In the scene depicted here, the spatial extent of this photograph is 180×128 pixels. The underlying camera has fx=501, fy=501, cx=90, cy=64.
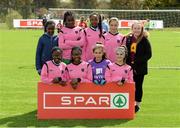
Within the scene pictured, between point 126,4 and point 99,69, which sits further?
point 126,4

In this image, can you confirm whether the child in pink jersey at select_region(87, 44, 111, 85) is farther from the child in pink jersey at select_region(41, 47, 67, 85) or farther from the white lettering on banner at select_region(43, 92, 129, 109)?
the child in pink jersey at select_region(41, 47, 67, 85)

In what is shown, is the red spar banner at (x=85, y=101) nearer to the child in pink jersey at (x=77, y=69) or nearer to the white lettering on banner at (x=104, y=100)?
the white lettering on banner at (x=104, y=100)

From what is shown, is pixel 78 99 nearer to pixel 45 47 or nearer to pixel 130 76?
pixel 130 76

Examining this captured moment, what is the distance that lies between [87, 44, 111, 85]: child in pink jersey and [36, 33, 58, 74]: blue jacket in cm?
97

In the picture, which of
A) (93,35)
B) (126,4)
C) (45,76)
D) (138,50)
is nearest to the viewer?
(45,76)

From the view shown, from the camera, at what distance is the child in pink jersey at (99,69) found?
30.0ft

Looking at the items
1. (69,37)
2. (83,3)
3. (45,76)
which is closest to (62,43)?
(69,37)

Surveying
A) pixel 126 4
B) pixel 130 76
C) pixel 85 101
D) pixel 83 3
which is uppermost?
pixel 83 3

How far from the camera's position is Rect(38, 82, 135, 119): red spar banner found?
903 cm

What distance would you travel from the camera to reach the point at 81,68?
30.1ft

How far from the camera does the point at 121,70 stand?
9180mm

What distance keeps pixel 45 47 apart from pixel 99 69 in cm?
124

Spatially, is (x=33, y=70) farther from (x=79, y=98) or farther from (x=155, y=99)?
(x=79, y=98)

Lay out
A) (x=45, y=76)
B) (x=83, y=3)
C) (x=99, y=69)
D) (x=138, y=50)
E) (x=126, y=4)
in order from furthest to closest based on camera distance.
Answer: (x=83, y=3) → (x=126, y=4) → (x=138, y=50) → (x=99, y=69) → (x=45, y=76)
